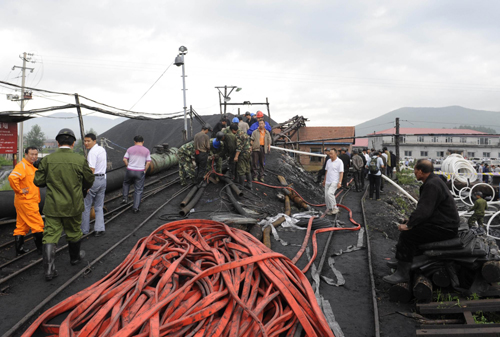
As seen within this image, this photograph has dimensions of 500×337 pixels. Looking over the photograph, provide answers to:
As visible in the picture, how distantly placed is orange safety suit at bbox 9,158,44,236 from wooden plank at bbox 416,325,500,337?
541cm

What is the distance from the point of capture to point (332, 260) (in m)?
5.63

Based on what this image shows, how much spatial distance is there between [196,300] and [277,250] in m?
2.77

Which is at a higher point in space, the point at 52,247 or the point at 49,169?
the point at 49,169

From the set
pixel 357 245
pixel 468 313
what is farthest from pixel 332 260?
pixel 468 313

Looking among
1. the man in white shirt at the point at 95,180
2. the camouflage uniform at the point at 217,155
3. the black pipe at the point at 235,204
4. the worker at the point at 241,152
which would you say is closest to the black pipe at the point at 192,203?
the black pipe at the point at 235,204

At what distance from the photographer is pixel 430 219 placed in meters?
4.14

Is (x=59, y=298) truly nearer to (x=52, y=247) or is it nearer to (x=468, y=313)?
(x=52, y=247)

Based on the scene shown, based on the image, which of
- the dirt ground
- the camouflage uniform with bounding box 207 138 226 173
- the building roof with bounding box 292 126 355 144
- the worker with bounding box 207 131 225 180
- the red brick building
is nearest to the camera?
the dirt ground

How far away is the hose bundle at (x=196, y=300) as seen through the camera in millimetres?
3025

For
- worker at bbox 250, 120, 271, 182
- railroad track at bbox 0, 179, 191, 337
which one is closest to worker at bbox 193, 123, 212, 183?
worker at bbox 250, 120, 271, 182

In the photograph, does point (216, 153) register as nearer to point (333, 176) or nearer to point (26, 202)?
point (333, 176)

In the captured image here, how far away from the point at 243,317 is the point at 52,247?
277 cm

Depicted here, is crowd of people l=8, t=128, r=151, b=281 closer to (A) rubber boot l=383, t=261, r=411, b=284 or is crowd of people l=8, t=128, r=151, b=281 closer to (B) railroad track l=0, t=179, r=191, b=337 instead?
(B) railroad track l=0, t=179, r=191, b=337

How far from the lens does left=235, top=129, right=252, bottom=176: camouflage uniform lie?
9086 millimetres
